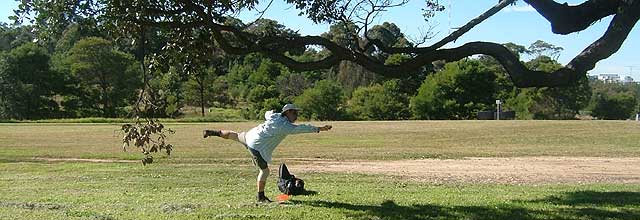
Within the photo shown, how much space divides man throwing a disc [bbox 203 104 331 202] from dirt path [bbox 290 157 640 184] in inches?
244

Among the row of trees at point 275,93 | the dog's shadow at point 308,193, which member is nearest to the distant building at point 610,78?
the row of trees at point 275,93

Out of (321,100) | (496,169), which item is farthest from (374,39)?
(321,100)

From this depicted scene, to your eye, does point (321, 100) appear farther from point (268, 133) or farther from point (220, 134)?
point (268, 133)

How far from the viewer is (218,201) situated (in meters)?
10.8

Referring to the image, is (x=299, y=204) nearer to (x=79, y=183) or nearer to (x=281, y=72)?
(x=79, y=183)

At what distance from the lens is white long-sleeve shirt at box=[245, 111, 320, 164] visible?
9.82 m

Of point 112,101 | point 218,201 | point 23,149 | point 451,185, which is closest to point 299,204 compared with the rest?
point 218,201

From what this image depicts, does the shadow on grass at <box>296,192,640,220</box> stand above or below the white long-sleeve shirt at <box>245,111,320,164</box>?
below

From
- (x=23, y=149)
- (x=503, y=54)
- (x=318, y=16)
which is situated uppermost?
(x=318, y=16)

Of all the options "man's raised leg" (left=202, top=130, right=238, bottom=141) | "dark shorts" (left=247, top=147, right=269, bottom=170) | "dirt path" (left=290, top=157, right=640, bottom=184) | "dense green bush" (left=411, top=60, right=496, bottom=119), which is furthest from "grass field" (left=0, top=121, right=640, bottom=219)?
"dense green bush" (left=411, top=60, right=496, bottom=119)

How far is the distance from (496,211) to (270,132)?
3094mm

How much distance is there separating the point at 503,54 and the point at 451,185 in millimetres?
5916

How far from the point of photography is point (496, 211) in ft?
31.5

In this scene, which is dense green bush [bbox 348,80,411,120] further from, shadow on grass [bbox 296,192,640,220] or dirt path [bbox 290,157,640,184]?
shadow on grass [bbox 296,192,640,220]
